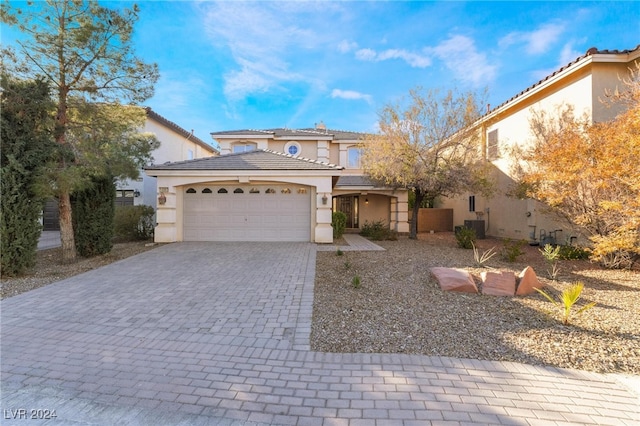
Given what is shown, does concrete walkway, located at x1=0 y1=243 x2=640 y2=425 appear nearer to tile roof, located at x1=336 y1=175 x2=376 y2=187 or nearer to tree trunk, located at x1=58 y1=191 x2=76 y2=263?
tree trunk, located at x1=58 y1=191 x2=76 y2=263

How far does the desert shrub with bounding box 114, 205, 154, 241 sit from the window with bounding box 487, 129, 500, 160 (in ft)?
57.2

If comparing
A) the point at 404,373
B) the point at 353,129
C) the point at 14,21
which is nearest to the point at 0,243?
the point at 14,21

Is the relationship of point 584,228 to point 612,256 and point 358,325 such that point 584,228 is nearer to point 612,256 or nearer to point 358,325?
point 612,256

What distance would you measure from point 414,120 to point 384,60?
2.95m

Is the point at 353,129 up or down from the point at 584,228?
up

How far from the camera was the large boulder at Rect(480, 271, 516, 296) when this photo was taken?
5.95 m

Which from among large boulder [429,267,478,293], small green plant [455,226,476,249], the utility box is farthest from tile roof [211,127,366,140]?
large boulder [429,267,478,293]

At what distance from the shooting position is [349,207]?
2069cm

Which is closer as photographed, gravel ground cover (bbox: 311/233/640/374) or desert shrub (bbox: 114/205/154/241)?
gravel ground cover (bbox: 311/233/640/374)

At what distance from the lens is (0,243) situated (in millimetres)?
7004

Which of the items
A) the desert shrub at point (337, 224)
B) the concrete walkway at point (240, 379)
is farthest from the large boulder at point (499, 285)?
the desert shrub at point (337, 224)

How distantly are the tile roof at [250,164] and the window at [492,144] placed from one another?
803 cm

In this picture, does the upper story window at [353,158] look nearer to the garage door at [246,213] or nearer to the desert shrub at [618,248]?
the garage door at [246,213]

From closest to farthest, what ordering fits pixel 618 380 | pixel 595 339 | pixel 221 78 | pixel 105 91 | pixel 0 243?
pixel 618 380
pixel 595 339
pixel 0 243
pixel 105 91
pixel 221 78
